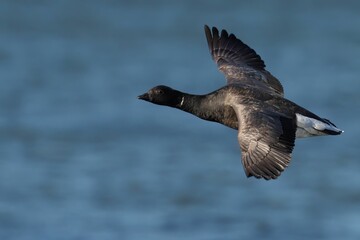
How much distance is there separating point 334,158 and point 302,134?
13199 millimetres

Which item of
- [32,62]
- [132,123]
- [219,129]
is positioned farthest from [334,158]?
[32,62]

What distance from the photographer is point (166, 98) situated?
16.0 metres

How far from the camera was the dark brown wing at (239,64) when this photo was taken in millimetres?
16303

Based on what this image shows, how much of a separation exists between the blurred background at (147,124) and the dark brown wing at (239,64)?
7201 millimetres

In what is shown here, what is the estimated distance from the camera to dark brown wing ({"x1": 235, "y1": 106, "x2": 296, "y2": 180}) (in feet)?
46.4

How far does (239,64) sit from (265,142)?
2.68 m

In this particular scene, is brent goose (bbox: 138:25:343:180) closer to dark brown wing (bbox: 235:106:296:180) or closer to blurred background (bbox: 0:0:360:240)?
dark brown wing (bbox: 235:106:296:180)

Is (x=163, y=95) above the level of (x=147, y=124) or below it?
below

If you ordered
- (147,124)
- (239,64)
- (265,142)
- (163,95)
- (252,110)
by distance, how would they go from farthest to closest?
(147,124) < (239,64) < (163,95) < (252,110) < (265,142)

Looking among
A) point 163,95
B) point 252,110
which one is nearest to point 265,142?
point 252,110

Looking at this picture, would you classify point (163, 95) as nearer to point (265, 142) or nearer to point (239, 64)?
point (239, 64)

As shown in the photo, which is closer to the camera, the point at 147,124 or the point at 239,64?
the point at 239,64

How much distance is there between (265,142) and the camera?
47.2 feet

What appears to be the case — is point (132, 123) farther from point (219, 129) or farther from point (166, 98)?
point (166, 98)
